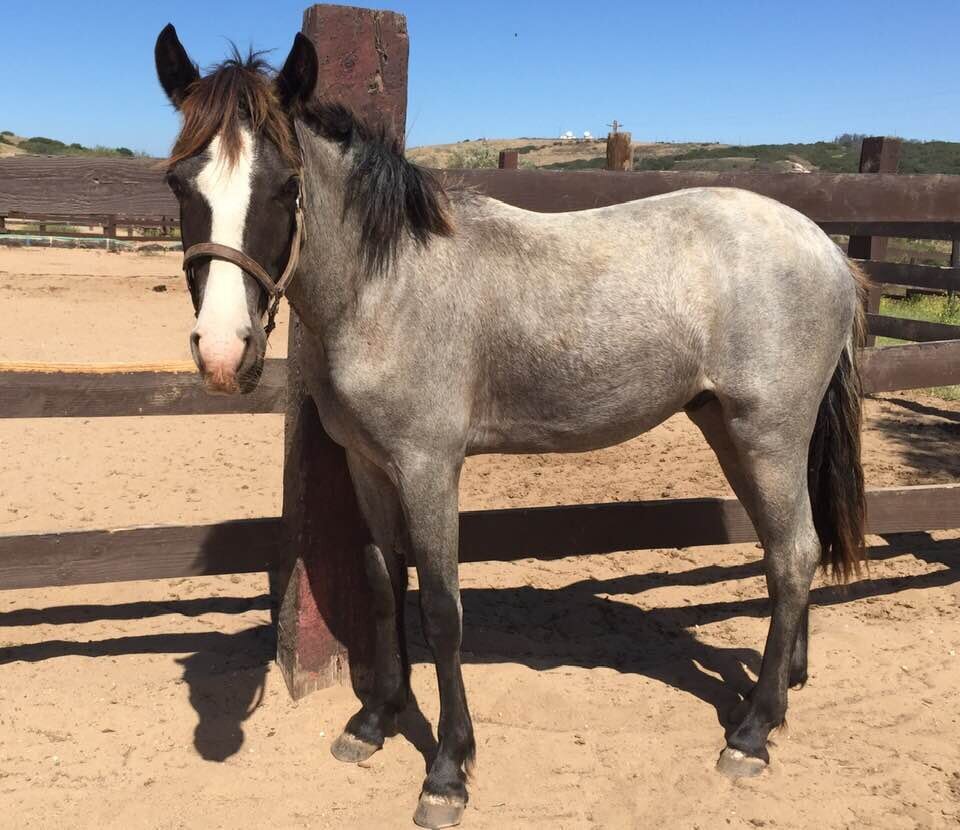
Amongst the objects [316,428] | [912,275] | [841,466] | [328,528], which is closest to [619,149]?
[841,466]

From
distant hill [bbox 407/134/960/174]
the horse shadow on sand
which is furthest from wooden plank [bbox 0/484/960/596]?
distant hill [bbox 407/134/960/174]

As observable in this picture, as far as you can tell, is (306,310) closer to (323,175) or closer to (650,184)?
(323,175)

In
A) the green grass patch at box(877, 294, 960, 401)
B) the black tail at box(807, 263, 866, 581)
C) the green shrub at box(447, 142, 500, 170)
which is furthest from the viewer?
the green shrub at box(447, 142, 500, 170)

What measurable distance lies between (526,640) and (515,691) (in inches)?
19.4

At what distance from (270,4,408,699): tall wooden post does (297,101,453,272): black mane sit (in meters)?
0.43

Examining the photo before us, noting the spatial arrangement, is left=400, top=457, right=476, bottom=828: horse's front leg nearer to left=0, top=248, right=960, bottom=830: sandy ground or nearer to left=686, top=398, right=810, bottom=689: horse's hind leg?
left=0, top=248, right=960, bottom=830: sandy ground

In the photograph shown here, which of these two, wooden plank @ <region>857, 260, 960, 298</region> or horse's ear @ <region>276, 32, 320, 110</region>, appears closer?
horse's ear @ <region>276, 32, 320, 110</region>

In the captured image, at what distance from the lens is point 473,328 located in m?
2.76

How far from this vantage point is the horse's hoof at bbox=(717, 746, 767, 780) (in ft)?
9.93

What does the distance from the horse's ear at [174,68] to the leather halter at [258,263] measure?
17.2 inches

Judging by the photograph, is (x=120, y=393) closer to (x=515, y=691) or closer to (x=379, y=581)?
(x=379, y=581)

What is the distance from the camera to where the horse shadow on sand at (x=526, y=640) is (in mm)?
3336

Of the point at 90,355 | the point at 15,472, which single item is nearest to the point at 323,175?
the point at 15,472

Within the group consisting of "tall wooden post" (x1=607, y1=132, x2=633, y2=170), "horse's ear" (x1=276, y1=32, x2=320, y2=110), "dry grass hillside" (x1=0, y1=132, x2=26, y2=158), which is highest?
"dry grass hillside" (x1=0, y1=132, x2=26, y2=158)
